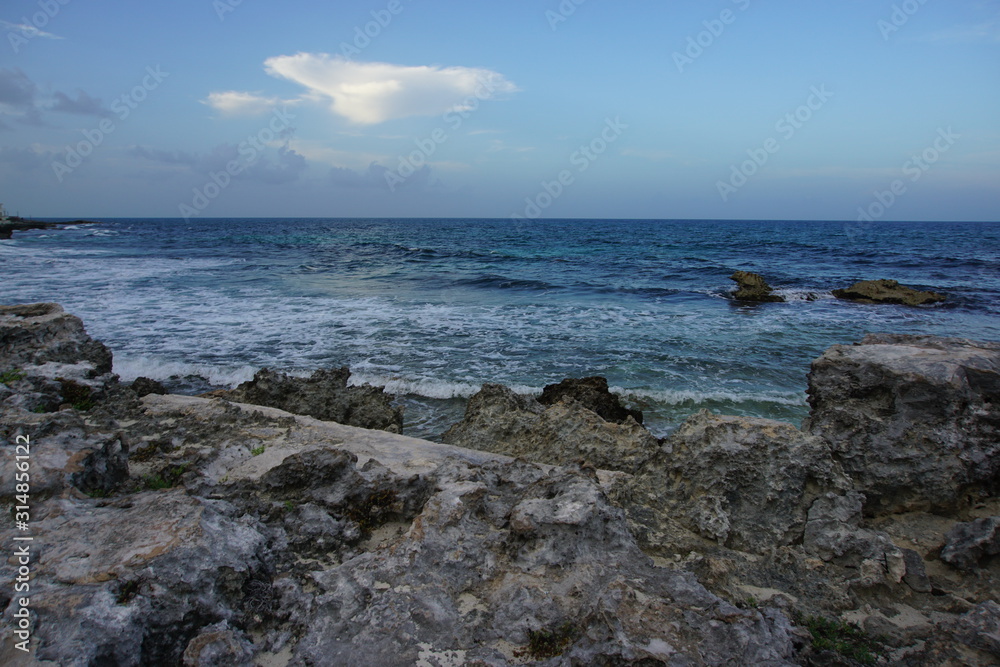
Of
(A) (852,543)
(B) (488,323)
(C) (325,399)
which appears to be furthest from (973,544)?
(B) (488,323)

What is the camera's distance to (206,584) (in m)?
2.53

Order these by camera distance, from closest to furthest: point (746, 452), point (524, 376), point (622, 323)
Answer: point (746, 452)
point (524, 376)
point (622, 323)

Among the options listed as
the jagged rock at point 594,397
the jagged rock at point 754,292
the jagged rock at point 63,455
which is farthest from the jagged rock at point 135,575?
the jagged rock at point 754,292

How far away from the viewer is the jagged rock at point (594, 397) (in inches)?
296

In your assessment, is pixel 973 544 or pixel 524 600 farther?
pixel 973 544

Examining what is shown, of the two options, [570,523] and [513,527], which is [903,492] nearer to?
[570,523]

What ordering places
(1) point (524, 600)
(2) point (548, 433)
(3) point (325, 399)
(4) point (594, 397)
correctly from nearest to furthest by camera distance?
(1) point (524, 600) → (2) point (548, 433) → (3) point (325, 399) → (4) point (594, 397)

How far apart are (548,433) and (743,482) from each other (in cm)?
219

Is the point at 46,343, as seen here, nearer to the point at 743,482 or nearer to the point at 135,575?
the point at 135,575

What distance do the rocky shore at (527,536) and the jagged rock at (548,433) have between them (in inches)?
1.8

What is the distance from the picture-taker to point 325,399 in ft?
23.6

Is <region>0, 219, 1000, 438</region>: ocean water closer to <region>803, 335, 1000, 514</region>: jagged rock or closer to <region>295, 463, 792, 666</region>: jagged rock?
<region>803, 335, 1000, 514</region>: jagged rock

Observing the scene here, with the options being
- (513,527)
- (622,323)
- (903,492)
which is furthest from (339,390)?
(622,323)

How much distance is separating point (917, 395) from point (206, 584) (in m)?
5.47
